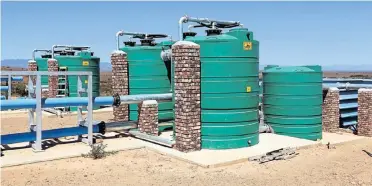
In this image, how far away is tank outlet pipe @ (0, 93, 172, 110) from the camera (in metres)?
9.52

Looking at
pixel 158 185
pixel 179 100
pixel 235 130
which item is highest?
pixel 179 100

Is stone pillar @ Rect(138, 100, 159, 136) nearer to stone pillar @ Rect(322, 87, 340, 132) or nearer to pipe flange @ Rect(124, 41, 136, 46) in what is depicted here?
pipe flange @ Rect(124, 41, 136, 46)

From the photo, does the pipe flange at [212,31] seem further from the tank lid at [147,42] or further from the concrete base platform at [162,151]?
the tank lid at [147,42]

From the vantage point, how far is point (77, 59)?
19969 millimetres

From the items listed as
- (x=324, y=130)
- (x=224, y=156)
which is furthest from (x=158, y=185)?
(x=324, y=130)

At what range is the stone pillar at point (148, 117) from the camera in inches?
463

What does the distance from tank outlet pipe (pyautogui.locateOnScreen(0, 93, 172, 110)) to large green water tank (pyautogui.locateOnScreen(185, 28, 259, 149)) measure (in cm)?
251

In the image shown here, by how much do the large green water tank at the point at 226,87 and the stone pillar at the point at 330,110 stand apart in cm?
472

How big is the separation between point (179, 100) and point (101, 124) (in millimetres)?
2872

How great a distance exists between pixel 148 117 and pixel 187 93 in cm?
239

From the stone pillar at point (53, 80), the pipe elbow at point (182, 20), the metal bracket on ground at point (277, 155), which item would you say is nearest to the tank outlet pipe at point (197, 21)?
the pipe elbow at point (182, 20)

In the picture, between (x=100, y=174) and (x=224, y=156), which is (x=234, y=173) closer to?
(x=224, y=156)

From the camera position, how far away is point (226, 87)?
9.99m

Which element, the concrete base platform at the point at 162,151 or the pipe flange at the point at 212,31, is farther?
the pipe flange at the point at 212,31
